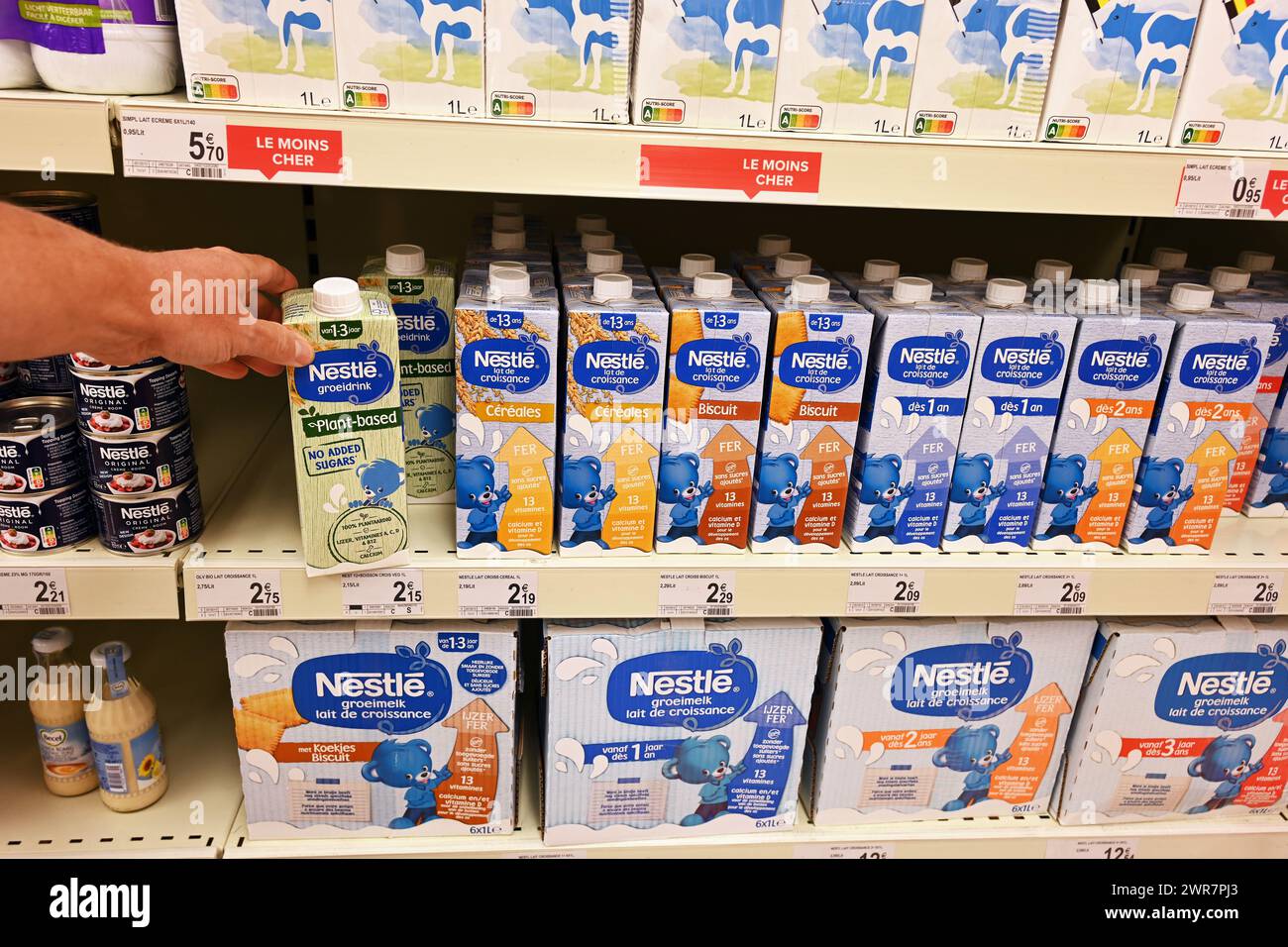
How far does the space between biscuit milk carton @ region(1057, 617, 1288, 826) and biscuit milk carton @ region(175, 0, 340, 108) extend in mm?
1313

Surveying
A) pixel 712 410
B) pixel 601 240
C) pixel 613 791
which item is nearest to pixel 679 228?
pixel 601 240

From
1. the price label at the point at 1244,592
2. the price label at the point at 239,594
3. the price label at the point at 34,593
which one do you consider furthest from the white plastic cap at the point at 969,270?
the price label at the point at 34,593

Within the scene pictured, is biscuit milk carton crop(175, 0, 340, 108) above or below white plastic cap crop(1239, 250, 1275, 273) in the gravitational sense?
above

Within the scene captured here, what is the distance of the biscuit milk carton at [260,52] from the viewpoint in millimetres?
1053

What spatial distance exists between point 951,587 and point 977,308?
15.2 inches

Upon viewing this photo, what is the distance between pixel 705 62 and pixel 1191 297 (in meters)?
0.75

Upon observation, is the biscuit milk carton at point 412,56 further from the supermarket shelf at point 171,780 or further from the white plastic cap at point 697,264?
the supermarket shelf at point 171,780

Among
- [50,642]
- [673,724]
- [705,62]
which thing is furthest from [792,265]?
[50,642]

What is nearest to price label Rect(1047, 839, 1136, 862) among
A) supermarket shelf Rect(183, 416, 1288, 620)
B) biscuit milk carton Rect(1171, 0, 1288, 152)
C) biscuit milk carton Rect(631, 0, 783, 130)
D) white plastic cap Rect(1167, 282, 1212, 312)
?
supermarket shelf Rect(183, 416, 1288, 620)

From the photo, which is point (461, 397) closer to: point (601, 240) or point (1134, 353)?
point (601, 240)

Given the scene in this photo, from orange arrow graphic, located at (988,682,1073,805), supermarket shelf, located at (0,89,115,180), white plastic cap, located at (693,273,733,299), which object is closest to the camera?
supermarket shelf, located at (0,89,115,180)

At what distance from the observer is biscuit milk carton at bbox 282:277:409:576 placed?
112 cm

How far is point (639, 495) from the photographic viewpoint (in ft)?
4.21

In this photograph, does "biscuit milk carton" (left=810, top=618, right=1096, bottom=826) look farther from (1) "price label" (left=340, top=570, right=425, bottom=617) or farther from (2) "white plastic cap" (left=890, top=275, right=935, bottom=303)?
(1) "price label" (left=340, top=570, right=425, bottom=617)
